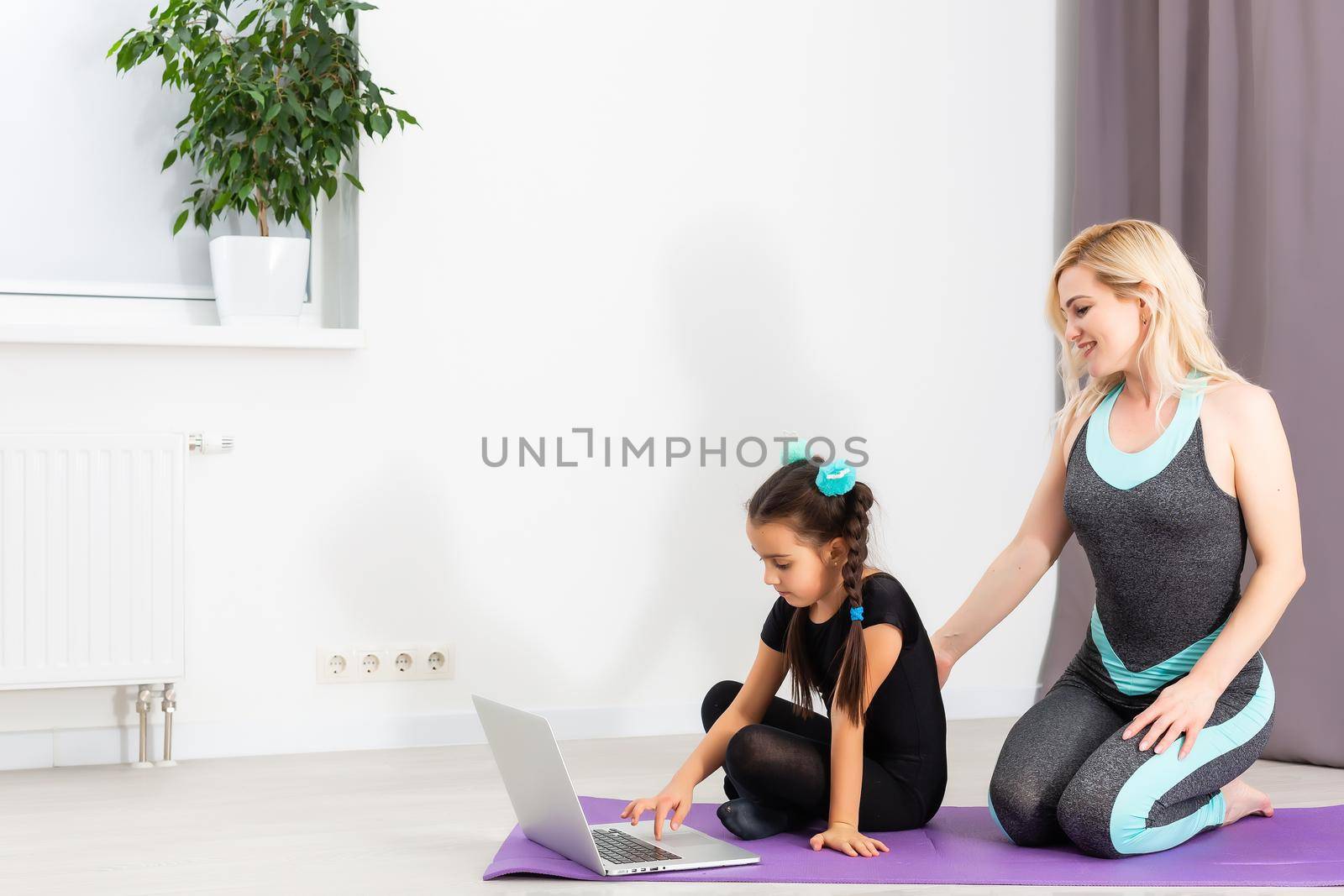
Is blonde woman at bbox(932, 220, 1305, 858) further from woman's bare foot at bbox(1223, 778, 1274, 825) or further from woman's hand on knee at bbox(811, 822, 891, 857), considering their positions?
woman's hand on knee at bbox(811, 822, 891, 857)

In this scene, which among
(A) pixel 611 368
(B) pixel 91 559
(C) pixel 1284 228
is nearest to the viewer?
(B) pixel 91 559

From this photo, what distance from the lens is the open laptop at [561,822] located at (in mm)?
1558

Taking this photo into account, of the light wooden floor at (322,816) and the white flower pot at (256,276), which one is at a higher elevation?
the white flower pot at (256,276)

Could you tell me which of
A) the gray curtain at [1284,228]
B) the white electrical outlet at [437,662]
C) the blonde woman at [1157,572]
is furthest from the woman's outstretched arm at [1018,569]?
the white electrical outlet at [437,662]

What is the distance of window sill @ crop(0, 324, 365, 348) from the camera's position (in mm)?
2338

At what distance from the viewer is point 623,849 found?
5.47ft

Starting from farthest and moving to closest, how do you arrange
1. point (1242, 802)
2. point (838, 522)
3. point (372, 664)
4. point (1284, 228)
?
point (372, 664), point (1284, 228), point (1242, 802), point (838, 522)

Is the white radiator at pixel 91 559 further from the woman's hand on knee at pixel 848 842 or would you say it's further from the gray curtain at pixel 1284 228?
the gray curtain at pixel 1284 228

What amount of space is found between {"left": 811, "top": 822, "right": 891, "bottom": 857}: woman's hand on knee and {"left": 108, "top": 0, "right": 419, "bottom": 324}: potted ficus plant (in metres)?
1.42

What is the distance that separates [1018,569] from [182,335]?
1498 mm

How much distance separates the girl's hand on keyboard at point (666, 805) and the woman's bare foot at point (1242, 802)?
0.75m

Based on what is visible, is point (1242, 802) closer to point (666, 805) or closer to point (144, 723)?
point (666, 805)

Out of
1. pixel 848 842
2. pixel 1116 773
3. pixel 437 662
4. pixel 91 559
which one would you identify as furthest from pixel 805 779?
pixel 91 559

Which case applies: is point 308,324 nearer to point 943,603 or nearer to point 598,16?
point 598,16
